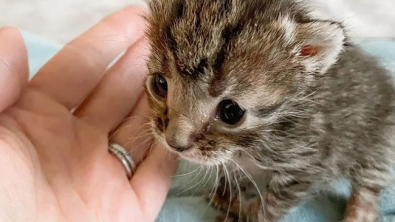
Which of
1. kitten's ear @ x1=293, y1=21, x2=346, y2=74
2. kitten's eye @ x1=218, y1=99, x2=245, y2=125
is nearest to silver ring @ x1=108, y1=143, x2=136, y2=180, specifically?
kitten's eye @ x1=218, y1=99, x2=245, y2=125

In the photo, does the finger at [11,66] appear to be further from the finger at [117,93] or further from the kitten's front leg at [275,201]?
the kitten's front leg at [275,201]

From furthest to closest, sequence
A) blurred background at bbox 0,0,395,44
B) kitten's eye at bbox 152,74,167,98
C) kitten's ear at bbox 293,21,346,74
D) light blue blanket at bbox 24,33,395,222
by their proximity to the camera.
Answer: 1. blurred background at bbox 0,0,395,44
2. light blue blanket at bbox 24,33,395,222
3. kitten's eye at bbox 152,74,167,98
4. kitten's ear at bbox 293,21,346,74

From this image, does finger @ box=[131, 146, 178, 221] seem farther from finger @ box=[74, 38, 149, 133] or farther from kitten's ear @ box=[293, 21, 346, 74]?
kitten's ear @ box=[293, 21, 346, 74]

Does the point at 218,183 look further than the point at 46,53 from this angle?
No

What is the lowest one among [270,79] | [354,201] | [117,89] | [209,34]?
[354,201]

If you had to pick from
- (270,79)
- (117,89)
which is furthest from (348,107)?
(117,89)

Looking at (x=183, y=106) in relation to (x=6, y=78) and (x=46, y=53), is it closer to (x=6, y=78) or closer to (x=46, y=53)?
(x=6, y=78)

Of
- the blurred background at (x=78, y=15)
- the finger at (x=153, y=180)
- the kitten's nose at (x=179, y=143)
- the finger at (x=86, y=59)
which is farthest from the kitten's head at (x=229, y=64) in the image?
the blurred background at (x=78, y=15)

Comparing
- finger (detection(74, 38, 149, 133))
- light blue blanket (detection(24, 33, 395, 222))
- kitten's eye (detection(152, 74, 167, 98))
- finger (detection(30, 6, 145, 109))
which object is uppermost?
kitten's eye (detection(152, 74, 167, 98))
